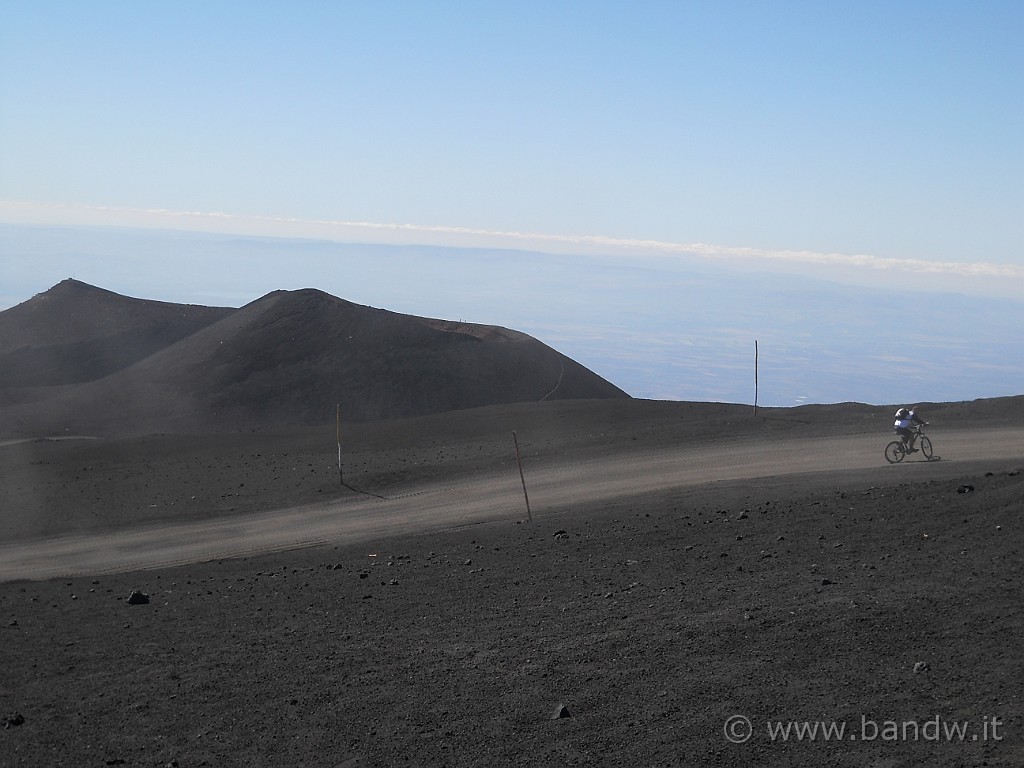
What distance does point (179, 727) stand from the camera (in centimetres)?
755

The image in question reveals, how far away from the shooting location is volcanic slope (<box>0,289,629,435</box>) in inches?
1567

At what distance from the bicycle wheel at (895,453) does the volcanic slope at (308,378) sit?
77.5 feet

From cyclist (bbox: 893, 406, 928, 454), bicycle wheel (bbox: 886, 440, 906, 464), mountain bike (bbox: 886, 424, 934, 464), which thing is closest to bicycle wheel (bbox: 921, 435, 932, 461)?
mountain bike (bbox: 886, 424, 934, 464)

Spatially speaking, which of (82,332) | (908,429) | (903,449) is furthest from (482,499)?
(82,332)

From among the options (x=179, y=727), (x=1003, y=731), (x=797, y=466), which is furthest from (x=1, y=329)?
(x=1003, y=731)

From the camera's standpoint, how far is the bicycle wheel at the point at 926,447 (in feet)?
62.1

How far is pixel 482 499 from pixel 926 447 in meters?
9.18

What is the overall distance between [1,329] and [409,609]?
5812 centimetres

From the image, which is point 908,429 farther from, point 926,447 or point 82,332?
point 82,332

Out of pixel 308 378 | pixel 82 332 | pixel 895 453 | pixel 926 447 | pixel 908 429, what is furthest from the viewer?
pixel 82 332

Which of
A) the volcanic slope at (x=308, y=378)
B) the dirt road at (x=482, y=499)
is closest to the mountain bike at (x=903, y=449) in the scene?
the dirt road at (x=482, y=499)

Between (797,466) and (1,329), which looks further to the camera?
(1,329)

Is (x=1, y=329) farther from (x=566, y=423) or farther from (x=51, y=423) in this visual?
(x=566, y=423)

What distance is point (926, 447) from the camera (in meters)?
19.2
